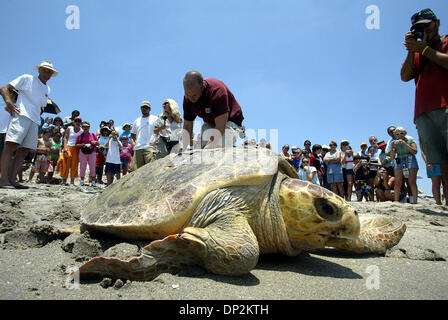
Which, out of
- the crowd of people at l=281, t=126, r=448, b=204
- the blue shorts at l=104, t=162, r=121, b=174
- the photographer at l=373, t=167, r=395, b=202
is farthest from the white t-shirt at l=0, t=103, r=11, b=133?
the photographer at l=373, t=167, r=395, b=202

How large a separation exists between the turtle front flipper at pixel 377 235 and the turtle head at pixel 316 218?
281 millimetres

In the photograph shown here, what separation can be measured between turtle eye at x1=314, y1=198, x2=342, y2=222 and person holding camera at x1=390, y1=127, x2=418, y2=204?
4.27 meters

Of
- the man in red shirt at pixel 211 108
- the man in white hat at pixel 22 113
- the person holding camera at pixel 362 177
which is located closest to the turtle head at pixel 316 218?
the man in red shirt at pixel 211 108

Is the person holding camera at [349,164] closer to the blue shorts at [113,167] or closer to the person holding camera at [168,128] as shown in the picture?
the person holding camera at [168,128]

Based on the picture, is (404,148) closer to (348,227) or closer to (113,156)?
(348,227)

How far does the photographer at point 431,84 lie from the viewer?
315 cm

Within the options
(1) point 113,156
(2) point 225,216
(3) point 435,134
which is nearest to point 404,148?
(3) point 435,134

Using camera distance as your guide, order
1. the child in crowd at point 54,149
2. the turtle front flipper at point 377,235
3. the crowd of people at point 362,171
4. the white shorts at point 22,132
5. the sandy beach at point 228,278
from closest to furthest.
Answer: the sandy beach at point 228,278
the turtle front flipper at point 377,235
the white shorts at point 22,132
the crowd of people at point 362,171
the child in crowd at point 54,149

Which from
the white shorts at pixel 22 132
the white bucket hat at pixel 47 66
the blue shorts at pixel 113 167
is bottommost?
the blue shorts at pixel 113 167

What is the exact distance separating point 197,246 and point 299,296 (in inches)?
23.0

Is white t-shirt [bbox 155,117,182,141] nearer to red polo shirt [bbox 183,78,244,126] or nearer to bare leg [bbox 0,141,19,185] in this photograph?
red polo shirt [bbox 183,78,244,126]

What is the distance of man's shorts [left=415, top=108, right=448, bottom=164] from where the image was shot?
10.3 ft
